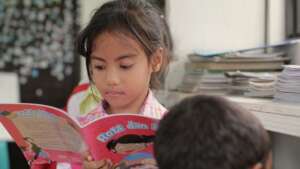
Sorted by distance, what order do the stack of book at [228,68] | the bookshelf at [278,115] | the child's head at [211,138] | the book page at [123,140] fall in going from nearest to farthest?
the child's head at [211,138] < the book page at [123,140] < the bookshelf at [278,115] < the stack of book at [228,68]

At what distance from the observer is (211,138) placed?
590 mm

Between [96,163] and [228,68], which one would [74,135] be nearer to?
[96,163]

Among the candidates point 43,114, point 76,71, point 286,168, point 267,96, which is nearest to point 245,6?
point 267,96

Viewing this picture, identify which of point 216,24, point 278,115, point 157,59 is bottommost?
point 278,115

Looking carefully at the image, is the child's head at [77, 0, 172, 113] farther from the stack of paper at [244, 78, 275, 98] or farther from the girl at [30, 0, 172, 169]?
the stack of paper at [244, 78, 275, 98]

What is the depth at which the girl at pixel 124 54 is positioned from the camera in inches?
44.4

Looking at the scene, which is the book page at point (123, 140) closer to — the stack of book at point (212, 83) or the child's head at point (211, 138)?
the child's head at point (211, 138)

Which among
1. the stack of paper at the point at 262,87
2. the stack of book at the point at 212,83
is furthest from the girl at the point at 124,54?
the stack of book at the point at 212,83

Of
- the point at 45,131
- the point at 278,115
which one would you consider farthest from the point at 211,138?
the point at 278,115

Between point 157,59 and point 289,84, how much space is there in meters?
0.66

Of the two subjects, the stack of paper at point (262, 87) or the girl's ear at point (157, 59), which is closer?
the girl's ear at point (157, 59)

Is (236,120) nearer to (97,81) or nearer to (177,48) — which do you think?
(97,81)

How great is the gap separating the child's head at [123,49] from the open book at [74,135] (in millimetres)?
195

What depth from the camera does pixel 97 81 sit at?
1158mm
